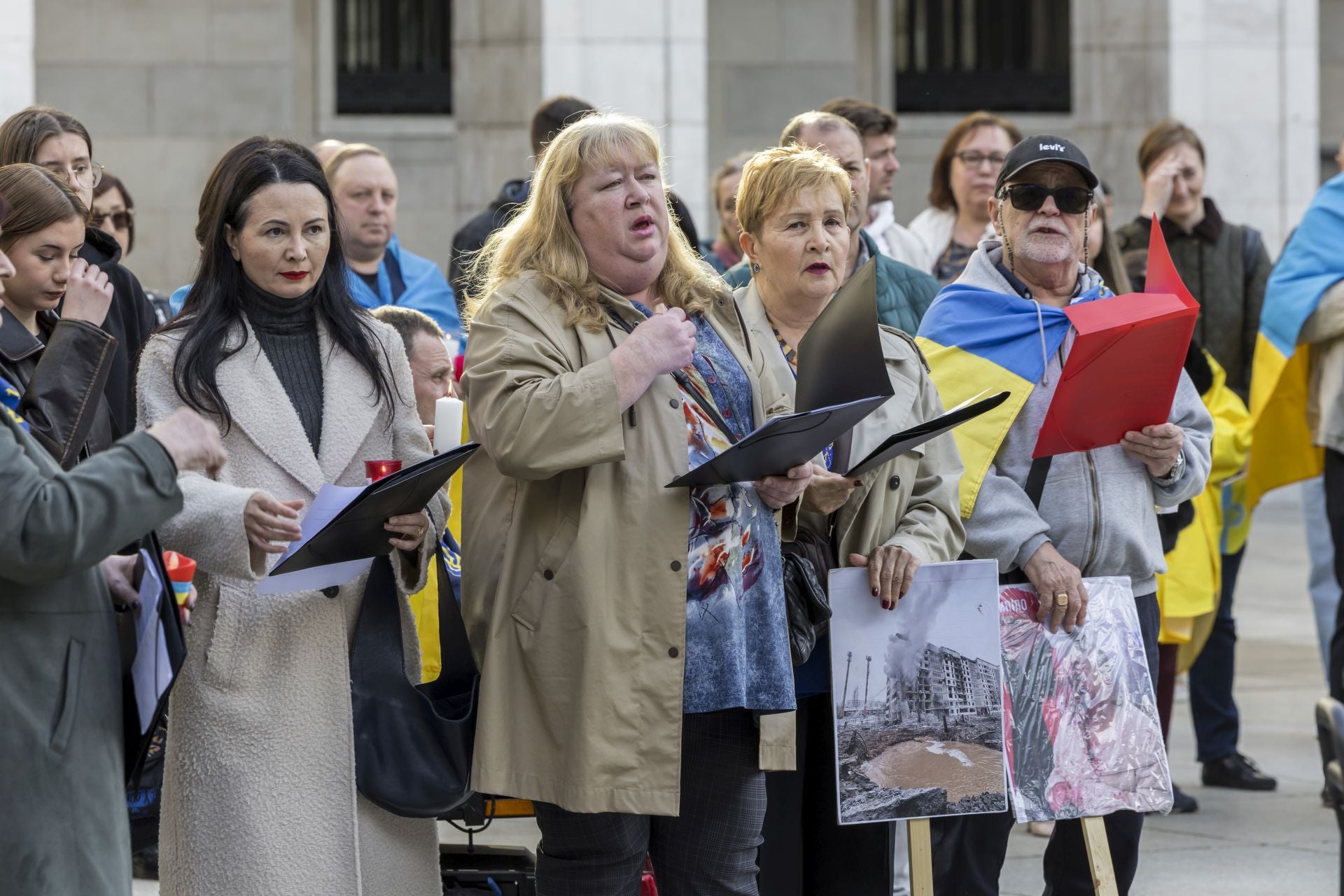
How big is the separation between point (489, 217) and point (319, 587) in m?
3.90

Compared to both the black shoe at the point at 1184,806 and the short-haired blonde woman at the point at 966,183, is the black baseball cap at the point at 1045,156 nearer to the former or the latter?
the short-haired blonde woman at the point at 966,183

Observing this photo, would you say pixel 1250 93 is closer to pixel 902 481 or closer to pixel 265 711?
pixel 902 481

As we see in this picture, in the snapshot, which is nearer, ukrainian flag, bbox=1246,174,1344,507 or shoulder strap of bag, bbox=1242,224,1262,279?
ukrainian flag, bbox=1246,174,1344,507

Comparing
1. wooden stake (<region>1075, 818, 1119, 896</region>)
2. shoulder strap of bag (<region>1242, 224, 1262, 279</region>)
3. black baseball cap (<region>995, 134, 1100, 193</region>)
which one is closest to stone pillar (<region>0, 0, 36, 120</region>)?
shoulder strap of bag (<region>1242, 224, 1262, 279</region>)

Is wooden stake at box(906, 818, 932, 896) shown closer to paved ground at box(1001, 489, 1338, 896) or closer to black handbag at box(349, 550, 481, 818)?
black handbag at box(349, 550, 481, 818)

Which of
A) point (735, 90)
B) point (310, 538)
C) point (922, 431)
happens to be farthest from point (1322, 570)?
point (735, 90)

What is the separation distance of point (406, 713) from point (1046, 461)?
184cm

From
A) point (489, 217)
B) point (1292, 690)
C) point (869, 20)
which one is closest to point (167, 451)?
point (489, 217)

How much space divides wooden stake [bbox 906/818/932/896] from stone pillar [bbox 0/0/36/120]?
8.51m

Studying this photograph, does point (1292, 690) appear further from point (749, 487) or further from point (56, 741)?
point (56, 741)

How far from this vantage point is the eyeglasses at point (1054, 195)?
5027 mm

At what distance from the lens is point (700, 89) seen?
41.7 feet

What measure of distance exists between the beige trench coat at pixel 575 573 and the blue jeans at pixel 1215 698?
4.12m

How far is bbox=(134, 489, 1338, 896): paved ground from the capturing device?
625 centimetres
